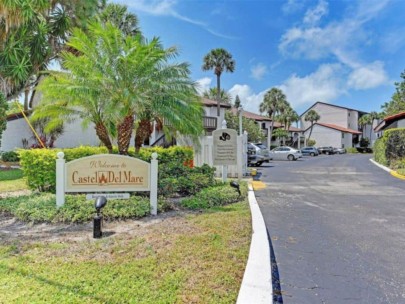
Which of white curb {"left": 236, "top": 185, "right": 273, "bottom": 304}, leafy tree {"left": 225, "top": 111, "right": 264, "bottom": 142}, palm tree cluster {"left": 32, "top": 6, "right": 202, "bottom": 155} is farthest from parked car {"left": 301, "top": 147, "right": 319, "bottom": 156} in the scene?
white curb {"left": 236, "top": 185, "right": 273, "bottom": 304}

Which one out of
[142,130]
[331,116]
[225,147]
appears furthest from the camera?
[331,116]

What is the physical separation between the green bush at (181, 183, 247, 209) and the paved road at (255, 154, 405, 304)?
91cm

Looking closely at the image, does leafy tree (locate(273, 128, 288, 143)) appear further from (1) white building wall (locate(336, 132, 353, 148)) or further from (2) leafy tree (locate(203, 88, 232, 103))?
(1) white building wall (locate(336, 132, 353, 148))

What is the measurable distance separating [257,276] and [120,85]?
274 inches

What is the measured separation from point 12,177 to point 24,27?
660 cm

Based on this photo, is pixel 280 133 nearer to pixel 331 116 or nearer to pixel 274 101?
pixel 274 101

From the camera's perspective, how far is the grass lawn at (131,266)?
3.30 metres

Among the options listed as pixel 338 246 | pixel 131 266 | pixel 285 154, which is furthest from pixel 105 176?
pixel 285 154

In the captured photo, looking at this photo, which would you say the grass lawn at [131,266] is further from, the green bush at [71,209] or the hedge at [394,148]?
the hedge at [394,148]

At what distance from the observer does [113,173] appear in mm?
7109

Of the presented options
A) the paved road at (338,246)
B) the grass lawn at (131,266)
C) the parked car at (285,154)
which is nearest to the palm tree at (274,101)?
the parked car at (285,154)

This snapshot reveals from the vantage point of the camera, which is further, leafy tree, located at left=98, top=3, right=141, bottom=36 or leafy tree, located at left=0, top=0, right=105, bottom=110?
leafy tree, located at left=98, top=3, right=141, bottom=36

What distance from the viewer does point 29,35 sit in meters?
14.6

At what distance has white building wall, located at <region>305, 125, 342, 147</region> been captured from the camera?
57.7 meters
